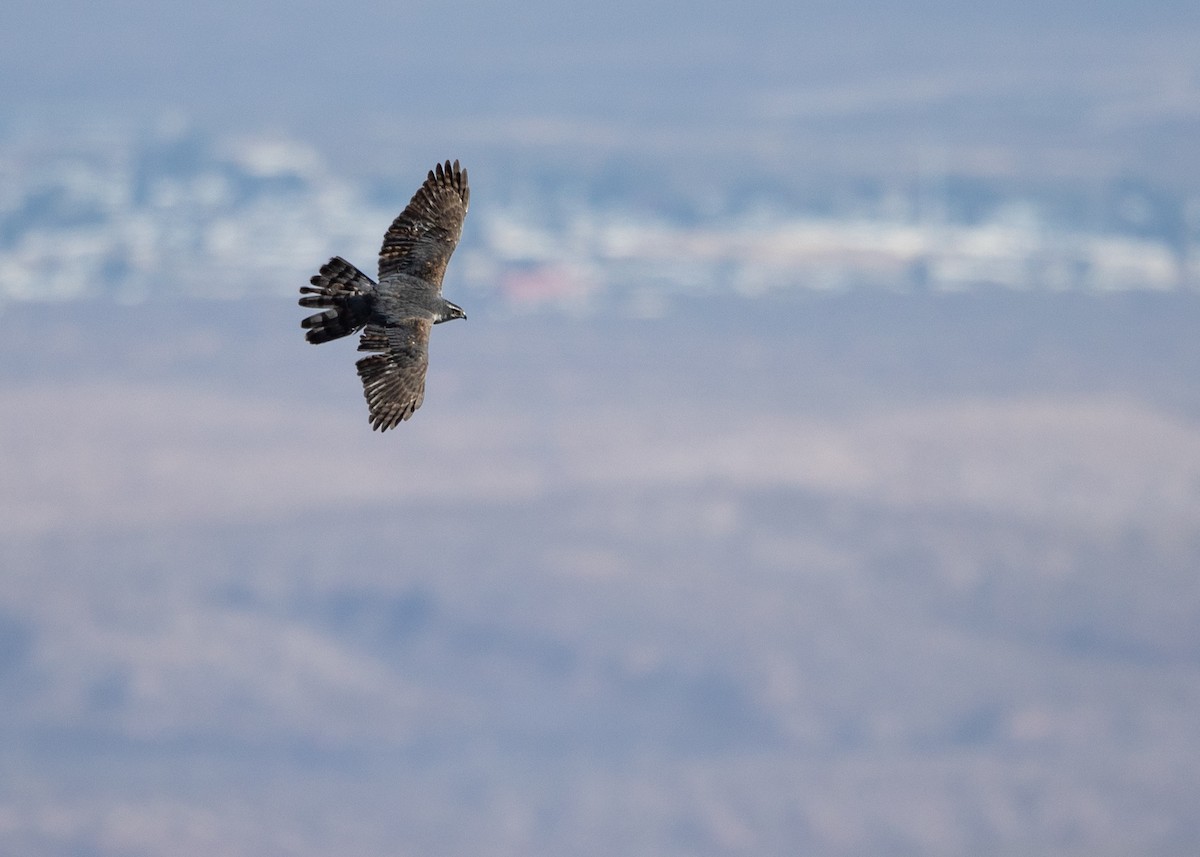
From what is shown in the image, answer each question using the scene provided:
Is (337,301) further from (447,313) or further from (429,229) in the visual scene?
(429,229)

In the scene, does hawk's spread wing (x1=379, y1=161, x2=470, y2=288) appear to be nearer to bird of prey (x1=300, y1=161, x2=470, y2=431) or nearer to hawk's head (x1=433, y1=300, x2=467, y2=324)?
bird of prey (x1=300, y1=161, x2=470, y2=431)

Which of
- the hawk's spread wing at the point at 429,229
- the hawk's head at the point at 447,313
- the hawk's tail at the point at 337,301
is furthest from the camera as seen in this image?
the hawk's spread wing at the point at 429,229

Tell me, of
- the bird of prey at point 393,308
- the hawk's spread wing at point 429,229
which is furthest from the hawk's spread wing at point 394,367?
the hawk's spread wing at point 429,229

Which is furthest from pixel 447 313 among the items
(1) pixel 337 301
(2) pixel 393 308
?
(1) pixel 337 301

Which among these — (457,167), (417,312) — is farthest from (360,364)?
(457,167)

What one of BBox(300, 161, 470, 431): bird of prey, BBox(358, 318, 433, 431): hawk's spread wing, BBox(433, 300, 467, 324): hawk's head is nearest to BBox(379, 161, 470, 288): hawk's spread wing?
BBox(300, 161, 470, 431): bird of prey

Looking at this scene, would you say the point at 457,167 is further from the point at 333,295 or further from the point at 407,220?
the point at 333,295

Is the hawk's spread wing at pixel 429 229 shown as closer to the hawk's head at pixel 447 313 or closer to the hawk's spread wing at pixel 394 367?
the hawk's head at pixel 447 313
